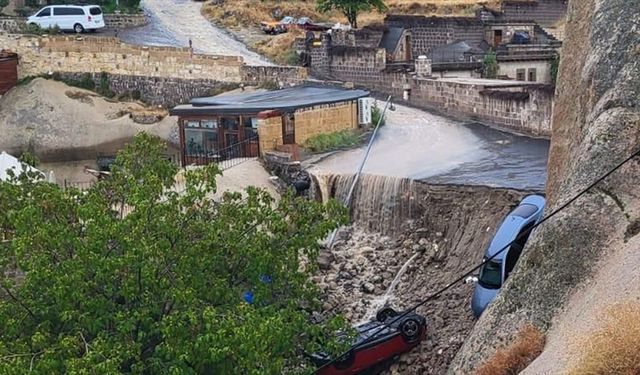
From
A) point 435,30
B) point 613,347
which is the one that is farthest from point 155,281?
point 435,30

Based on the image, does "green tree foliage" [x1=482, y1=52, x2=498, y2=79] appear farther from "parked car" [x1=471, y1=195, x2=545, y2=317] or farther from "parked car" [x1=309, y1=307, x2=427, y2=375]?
"parked car" [x1=309, y1=307, x2=427, y2=375]

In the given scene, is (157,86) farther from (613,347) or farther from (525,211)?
(613,347)

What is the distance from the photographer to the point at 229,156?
95.1 ft

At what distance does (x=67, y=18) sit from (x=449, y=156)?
25.2 m

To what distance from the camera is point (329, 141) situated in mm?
29203

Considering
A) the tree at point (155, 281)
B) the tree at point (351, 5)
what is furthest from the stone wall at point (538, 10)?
the tree at point (155, 281)

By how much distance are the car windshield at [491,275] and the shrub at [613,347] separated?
284 inches

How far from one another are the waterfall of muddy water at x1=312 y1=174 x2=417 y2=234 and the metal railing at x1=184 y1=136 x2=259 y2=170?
370 centimetres

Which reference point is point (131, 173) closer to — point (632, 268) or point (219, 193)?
point (219, 193)

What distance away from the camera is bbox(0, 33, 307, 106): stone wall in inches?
1511

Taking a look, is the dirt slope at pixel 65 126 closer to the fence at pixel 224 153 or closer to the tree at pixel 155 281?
the fence at pixel 224 153

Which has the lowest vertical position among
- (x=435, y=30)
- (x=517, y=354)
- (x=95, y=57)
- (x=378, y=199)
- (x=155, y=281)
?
(x=378, y=199)

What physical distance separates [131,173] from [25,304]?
4.09 meters

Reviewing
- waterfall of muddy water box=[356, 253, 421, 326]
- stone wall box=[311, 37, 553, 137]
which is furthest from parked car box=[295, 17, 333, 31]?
waterfall of muddy water box=[356, 253, 421, 326]
